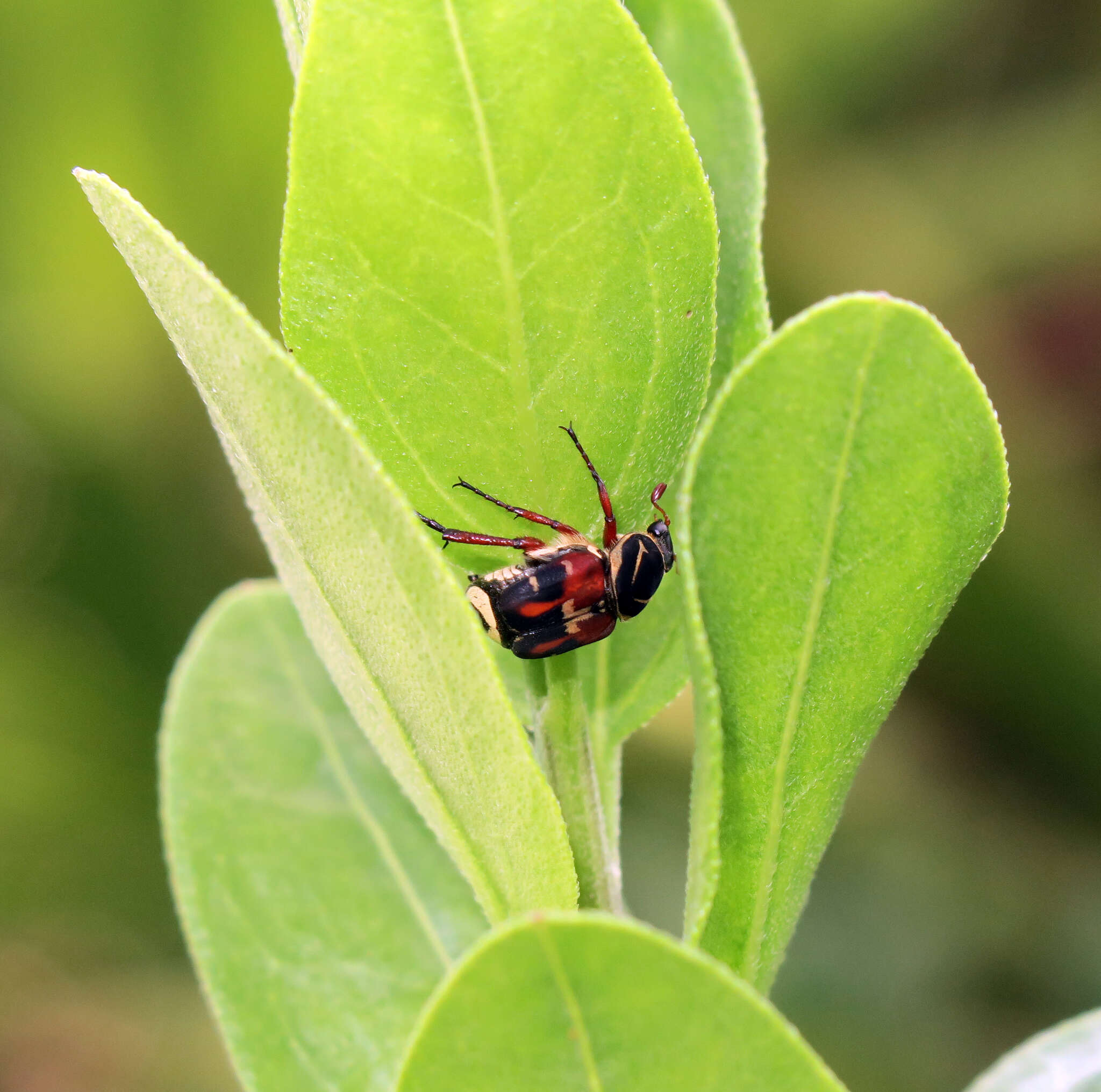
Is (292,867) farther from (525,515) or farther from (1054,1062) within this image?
(1054,1062)

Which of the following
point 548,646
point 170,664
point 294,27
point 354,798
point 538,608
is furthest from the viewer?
point 170,664

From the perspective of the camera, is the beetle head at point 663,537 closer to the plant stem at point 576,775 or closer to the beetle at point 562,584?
the beetle at point 562,584

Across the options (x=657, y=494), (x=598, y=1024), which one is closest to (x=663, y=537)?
(x=657, y=494)

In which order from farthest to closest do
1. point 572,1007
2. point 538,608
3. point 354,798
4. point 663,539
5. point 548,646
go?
point 354,798 < point 663,539 < point 538,608 < point 548,646 < point 572,1007

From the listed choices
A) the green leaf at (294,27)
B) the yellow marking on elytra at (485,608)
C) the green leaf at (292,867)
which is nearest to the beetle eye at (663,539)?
the yellow marking on elytra at (485,608)

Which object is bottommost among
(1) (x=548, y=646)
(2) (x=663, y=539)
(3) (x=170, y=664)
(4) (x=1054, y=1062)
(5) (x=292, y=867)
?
(3) (x=170, y=664)

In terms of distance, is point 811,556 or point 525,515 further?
point 525,515

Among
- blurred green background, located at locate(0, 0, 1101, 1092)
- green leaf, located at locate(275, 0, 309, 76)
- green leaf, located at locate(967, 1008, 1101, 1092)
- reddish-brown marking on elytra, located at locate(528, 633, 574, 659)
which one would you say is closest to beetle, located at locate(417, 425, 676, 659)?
reddish-brown marking on elytra, located at locate(528, 633, 574, 659)

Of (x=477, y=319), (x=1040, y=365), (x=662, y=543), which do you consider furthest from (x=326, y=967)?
(x=1040, y=365)
